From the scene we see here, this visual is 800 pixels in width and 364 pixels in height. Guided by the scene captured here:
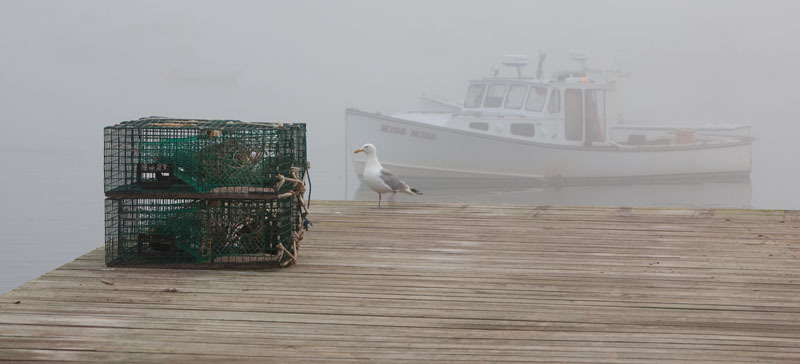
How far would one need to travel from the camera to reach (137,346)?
3.28 metres

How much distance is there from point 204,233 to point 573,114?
2027cm

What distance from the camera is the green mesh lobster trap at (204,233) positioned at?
4668mm

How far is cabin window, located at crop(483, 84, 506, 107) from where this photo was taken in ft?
73.6

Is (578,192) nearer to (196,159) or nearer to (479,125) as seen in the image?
(479,125)

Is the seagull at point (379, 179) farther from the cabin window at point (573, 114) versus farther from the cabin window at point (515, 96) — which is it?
the cabin window at point (573, 114)

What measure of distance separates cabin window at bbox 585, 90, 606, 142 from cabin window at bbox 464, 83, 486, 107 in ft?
9.03

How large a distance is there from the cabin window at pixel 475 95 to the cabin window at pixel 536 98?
115cm

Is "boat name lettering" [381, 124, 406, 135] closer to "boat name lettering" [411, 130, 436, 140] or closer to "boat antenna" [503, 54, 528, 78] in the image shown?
"boat name lettering" [411, 130, 436, 140]

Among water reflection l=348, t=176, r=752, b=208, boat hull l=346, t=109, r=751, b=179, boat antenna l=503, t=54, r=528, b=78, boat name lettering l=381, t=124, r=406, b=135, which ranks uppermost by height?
boat antenna l=503, t=54, r=528, b=78

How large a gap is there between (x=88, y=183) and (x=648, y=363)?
26.8 meters

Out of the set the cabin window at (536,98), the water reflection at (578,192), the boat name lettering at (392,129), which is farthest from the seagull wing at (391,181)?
the water reflection at (578,192)

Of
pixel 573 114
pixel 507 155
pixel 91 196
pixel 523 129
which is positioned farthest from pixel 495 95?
pixel 91 196

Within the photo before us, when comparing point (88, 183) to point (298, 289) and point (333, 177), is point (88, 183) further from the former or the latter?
point (298, 289)

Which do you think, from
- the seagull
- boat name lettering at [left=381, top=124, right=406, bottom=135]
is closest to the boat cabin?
boat name lettering at [left=381, top=124, right=406, bottom=135]
